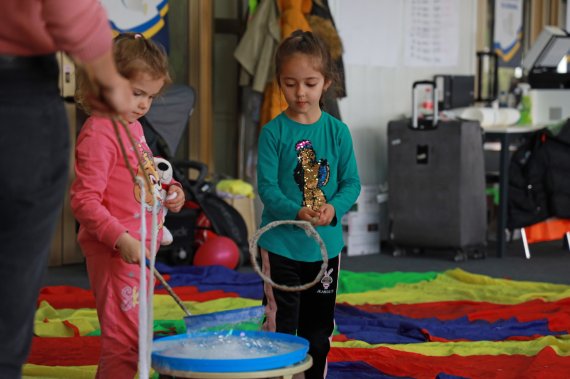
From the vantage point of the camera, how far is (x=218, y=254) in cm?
523

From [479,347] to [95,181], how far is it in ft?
5.82

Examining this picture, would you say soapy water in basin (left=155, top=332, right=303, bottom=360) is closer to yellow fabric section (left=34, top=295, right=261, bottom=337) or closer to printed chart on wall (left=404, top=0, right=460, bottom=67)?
yellow fabric section (left=34, top=295, right=261, bottom=337)

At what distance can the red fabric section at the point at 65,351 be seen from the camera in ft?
10.5

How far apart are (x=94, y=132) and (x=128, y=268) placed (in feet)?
0.99

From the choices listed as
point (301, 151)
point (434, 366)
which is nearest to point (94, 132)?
point (301, 151)

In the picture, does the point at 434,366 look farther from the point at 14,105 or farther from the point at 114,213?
the point at 14,105

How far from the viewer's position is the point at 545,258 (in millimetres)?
6148

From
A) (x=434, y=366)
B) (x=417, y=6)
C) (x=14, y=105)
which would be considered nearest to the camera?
(x=14, y=105)

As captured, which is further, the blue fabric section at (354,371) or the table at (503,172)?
the table at (503,172)

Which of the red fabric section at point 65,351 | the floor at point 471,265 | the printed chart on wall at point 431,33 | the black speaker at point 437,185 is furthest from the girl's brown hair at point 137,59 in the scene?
the printed chart on wall at point 431,33

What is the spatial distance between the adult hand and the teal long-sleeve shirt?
0.52 m

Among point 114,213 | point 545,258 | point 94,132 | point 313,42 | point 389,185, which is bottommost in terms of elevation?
point 545,258

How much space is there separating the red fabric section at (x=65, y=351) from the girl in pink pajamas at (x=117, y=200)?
3.20 feet

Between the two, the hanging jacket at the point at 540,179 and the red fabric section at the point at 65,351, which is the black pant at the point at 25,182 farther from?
the hanging jacket at the point at 540,179
